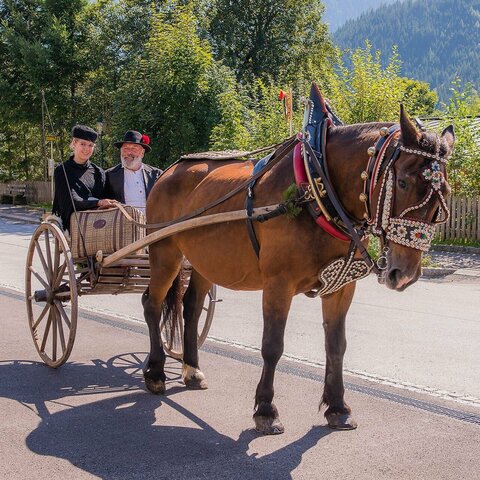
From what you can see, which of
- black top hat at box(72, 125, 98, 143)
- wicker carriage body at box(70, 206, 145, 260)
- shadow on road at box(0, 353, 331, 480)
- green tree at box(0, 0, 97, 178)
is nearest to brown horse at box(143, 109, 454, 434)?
shadow on road at box(0, 353, 331, 480)

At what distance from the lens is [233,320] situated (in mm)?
8336

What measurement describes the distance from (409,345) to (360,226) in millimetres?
3269

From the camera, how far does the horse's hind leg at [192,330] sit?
5621 mm

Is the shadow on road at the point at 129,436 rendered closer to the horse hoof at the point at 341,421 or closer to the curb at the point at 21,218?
the horse hoof at the point at 341,421

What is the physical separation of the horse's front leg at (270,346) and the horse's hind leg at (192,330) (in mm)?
1195

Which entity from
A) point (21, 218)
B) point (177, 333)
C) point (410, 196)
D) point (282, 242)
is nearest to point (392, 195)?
point (410, 196)

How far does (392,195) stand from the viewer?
12.7 ft

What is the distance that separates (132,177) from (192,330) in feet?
6.31

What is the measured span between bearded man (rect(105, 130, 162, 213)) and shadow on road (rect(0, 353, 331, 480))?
1859 mm

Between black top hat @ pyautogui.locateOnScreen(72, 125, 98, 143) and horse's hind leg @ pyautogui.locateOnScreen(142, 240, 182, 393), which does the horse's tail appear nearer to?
horse's hind leg @ pyautogui.locateOnScreen(142, 240, 182, 393)

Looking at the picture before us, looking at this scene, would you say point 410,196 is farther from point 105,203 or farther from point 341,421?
point 105,203

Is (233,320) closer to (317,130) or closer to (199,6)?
(317,130)

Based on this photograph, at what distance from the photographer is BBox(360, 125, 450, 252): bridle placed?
3750 millimetres

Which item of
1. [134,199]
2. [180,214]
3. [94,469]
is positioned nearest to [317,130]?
[180,214]
